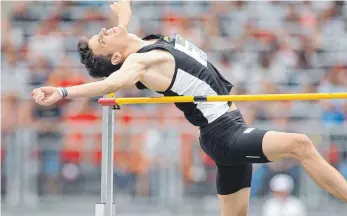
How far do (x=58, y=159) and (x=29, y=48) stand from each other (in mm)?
2089

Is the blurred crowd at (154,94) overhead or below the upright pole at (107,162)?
overhead

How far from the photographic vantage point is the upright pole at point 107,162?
697cm

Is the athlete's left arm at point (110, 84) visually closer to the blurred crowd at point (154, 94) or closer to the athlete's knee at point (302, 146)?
the athlete's knee at point (302, 146)

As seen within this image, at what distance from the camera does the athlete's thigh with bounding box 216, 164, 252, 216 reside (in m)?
6.94

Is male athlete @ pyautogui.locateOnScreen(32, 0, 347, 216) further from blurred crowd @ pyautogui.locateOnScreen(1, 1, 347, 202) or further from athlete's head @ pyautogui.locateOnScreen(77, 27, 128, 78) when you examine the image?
blurred crowd @ pyautogui.locateOnScreen(1, 1, 347, 202)

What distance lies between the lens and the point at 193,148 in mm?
10305

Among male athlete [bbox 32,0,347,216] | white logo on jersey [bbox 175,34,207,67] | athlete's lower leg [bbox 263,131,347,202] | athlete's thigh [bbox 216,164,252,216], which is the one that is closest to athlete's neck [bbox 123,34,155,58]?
male athlete [bbox 32,0,347,216]

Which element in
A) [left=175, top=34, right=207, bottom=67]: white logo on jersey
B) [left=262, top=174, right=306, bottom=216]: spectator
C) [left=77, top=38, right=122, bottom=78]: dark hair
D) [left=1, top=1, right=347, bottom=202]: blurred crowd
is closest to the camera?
[left=175, top=34, right=207, bottom=67]: white logo on jersey

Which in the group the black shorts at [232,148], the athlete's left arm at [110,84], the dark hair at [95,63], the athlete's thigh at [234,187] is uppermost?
the dark hair at [95,63]

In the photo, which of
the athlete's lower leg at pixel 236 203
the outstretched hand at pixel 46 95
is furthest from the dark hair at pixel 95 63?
the athlete's lower leg at pixel 236 203

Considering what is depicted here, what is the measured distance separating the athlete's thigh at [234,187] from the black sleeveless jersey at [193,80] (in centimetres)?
49

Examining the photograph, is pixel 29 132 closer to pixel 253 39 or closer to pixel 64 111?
pixel 64 111

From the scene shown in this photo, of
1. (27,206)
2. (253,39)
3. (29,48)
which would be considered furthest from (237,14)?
(27,206)

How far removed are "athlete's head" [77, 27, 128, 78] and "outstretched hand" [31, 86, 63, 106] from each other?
81cm
